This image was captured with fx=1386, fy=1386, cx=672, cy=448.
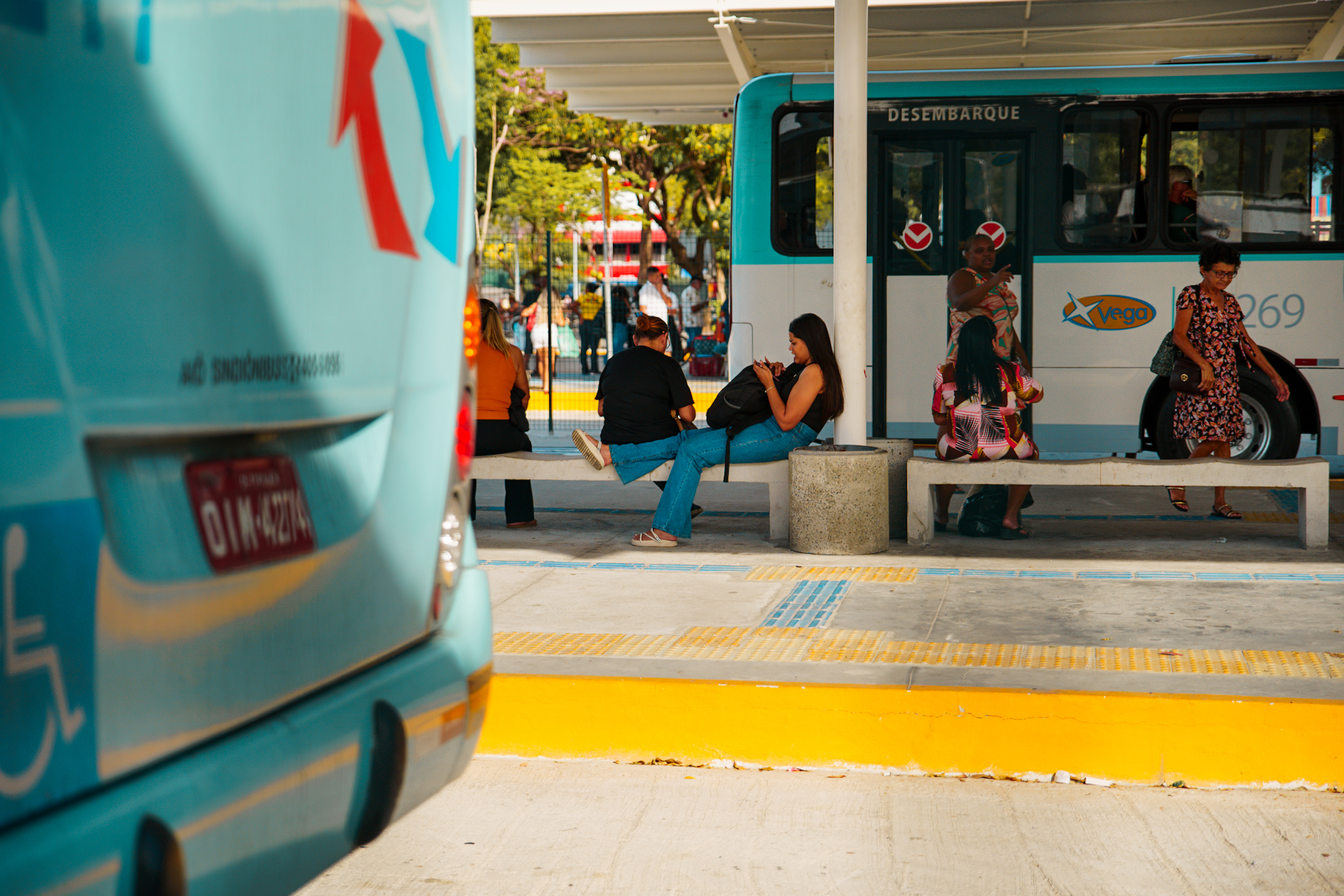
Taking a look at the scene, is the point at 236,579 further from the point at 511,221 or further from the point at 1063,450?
the point at 511,221

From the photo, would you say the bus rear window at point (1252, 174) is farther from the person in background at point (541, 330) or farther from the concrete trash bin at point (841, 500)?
the person in background at point (541, 330)

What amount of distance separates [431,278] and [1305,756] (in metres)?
3.28

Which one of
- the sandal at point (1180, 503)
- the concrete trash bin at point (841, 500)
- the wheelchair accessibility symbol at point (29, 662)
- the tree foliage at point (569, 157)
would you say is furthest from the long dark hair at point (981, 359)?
the tree foliage at point (569, 157)

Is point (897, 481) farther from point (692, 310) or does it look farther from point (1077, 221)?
point (692, 310)

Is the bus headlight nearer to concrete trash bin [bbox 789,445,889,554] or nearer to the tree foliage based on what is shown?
concrete trash bin [bbox 789,445,889,554]

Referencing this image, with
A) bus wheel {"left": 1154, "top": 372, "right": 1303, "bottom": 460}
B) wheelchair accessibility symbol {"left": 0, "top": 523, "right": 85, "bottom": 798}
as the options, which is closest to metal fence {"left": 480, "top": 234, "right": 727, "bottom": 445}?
bus wheel {"left": 1154, "top": 372, "right": 1303, "bottom": 460}

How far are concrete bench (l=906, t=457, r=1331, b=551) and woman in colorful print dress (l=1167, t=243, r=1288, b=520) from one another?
2.15 feet

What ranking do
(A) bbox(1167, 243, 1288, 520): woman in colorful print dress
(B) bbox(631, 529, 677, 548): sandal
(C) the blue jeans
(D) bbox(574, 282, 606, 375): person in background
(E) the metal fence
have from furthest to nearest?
(D) bbox(574, 282, 606, 375): person in background, (E) the metal fence, (A) bbox(1167, 243, 1288, 520): woman in colorful print dress, (C) the blue jeans, (B) bbox(631, 529, 677, 548): sandal

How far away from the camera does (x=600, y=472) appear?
845 cm

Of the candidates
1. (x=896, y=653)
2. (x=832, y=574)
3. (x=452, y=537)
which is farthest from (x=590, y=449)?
(x=452, y=537)

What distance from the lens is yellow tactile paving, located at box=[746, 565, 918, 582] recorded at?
7.03 metres

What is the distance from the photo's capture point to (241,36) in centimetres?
215

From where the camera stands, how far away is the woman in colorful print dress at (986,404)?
8.20 meters

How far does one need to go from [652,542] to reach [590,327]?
629 inches
